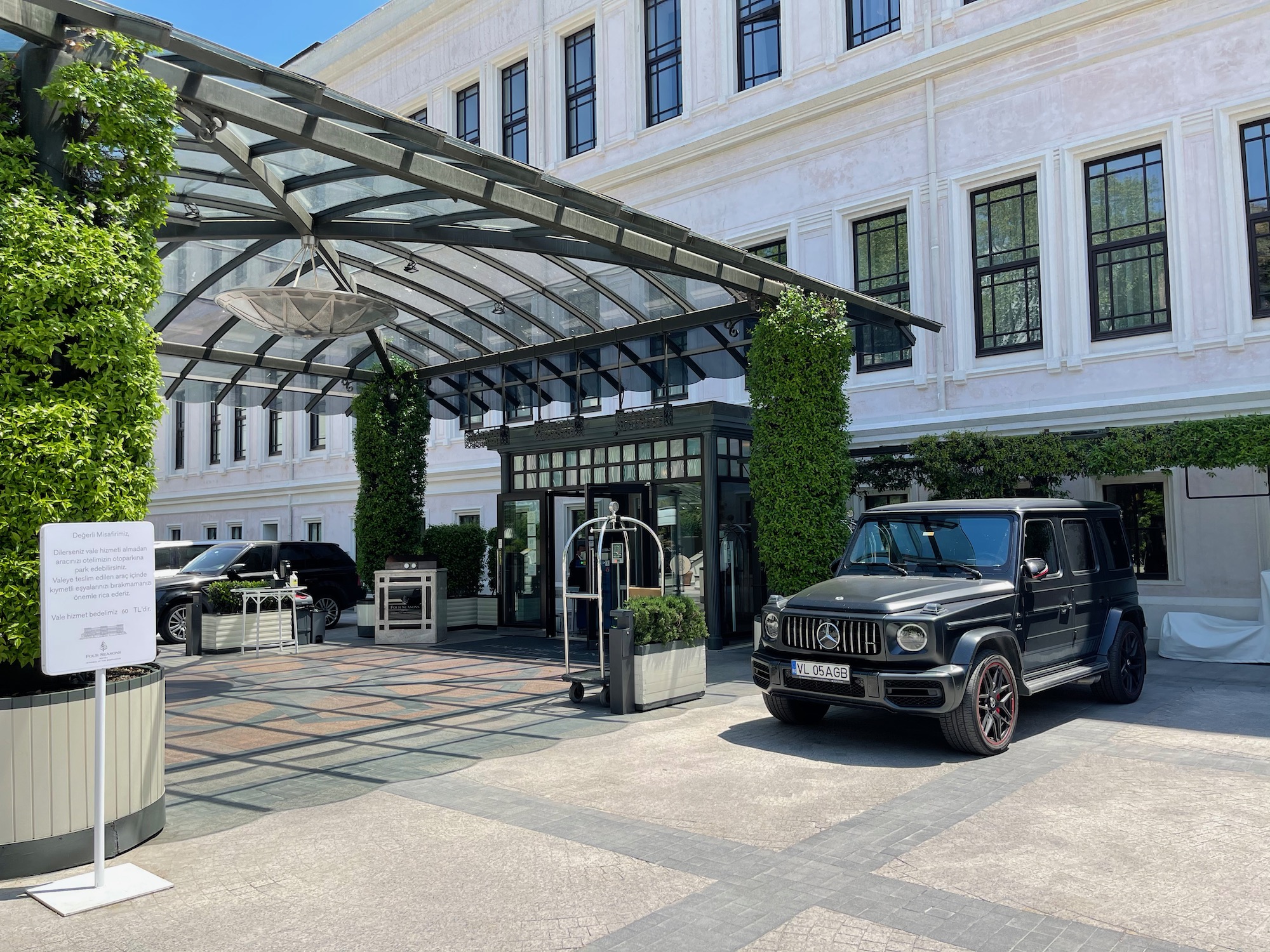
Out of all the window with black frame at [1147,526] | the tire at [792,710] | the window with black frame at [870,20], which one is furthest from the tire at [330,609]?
the window with black frame at [870,20]

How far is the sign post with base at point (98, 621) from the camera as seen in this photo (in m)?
4.98

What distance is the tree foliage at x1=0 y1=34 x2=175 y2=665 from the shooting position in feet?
17.8

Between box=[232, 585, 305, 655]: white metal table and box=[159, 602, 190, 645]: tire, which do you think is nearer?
box=[232, 585, 305, 655]: white metal table

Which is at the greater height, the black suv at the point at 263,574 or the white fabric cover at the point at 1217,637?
the black suv at the point at 263,574

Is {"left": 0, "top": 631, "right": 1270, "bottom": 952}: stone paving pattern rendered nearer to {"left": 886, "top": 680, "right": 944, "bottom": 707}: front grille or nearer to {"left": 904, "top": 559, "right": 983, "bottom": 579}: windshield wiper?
{"left": 886, "top": 680, "right": 944, "bottom": 707}: front grille

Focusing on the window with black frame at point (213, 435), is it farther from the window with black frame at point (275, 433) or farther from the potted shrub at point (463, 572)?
the potted shrub at point (463, 572)

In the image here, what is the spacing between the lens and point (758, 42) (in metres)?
20.6

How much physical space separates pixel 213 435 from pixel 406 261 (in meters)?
25.5

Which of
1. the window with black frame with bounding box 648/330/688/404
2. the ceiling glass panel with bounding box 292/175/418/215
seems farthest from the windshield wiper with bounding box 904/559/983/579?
the window with black frame with bounding box 648/330/688/404

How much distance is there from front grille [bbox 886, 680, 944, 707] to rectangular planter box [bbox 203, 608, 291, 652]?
38.1 feet

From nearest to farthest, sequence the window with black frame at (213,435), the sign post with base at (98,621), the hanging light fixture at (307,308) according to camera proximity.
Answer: the sign post with base at (98,621) → the hanging light fixture at (307,308) → the window with black frame at (213,435)

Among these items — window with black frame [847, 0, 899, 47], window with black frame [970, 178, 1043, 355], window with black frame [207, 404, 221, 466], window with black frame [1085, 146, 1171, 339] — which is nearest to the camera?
window with black frame [1085, 146, 1171, 339]

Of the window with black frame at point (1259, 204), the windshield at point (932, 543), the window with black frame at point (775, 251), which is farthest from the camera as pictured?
the window with black frame at point (775, 251)

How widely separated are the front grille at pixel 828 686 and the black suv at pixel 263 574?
11428 millimetres
